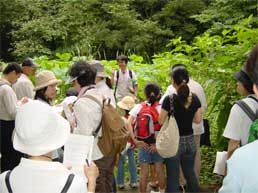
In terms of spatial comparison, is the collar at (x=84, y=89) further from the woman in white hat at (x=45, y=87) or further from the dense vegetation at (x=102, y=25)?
the dense vegetation at (x=102, y=25)

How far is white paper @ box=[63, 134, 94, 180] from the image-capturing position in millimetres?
2610

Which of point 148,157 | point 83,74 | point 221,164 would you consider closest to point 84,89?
point 83,74

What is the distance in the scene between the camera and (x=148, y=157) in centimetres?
517

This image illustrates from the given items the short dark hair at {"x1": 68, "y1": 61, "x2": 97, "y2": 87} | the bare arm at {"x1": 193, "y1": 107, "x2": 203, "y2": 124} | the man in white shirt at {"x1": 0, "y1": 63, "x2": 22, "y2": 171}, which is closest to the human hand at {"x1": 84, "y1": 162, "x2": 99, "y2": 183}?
the short dark hair at {"x1": 68, "y1": 61, "x2": 97, "y2": 87}

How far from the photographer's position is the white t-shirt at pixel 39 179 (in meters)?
1.94

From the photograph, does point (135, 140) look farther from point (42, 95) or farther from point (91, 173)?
point (91, 173)

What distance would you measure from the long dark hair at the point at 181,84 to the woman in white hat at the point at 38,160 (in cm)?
257

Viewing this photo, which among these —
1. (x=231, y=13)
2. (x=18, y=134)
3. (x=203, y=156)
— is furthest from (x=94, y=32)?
(x=18, y=134)

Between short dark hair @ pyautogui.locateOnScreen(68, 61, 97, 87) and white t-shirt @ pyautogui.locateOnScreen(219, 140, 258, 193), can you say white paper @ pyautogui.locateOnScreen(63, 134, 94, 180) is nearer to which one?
short dark hair @ pyautogui.locateOnScreen(68, 61, 97, 87)

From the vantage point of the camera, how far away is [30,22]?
18844mm

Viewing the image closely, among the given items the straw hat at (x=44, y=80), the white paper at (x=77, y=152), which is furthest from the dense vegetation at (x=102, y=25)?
the white paper at (x=77, y=152)

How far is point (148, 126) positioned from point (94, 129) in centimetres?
146

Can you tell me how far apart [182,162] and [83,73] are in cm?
156

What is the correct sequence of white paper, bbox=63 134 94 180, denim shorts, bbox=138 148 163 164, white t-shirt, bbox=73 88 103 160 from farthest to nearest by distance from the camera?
denim shorts, bbox=138 148 163 164
white t-shirt, bbox=73 88 103 160
white paper, bbox=63 134 94 180
